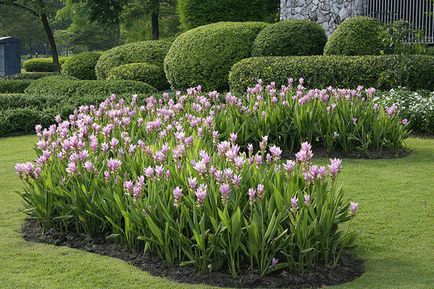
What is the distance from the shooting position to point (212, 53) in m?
16.1

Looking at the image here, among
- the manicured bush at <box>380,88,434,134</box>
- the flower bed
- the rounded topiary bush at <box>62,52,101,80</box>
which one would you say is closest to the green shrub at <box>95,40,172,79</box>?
the rounded topiary bush at <box>62,52,101,80</box>

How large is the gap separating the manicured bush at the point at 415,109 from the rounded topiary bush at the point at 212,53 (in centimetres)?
568

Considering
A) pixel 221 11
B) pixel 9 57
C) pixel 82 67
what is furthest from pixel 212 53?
pixel 9 57

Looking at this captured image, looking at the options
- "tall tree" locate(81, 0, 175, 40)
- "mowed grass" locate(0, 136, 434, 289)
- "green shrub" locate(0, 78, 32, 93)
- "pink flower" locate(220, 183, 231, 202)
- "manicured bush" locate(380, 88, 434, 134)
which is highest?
"tall tree" locate(81, 0, 175, 40)

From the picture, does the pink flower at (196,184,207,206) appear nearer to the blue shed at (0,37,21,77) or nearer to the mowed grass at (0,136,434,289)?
the mowed grass at (0,136,434,289)

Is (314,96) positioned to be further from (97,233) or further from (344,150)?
(97,233)

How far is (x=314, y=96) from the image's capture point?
838cm

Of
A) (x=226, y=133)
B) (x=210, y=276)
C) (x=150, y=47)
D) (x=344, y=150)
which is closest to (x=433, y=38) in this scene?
(x=150, y=47)

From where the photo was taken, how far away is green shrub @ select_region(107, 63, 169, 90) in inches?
703

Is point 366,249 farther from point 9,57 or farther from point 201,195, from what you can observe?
point 9,57

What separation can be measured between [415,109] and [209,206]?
685 centimetres

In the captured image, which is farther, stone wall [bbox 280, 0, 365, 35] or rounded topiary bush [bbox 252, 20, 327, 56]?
stone wall [bbox 280, 0, 365, 35]

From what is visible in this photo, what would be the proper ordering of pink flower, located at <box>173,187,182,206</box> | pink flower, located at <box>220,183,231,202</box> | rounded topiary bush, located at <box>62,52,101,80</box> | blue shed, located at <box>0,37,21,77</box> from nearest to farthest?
pink flower, located at <box>220,183,231,202</box>, pink flower, located at <box>173,187,182,206</box>, rounded topiary bush, located at <box>62,52,101,80</box>, blue shed, located at <box>0,37,21,77</box>

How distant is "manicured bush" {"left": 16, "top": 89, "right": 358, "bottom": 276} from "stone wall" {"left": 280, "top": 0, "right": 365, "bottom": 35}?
12.3m
